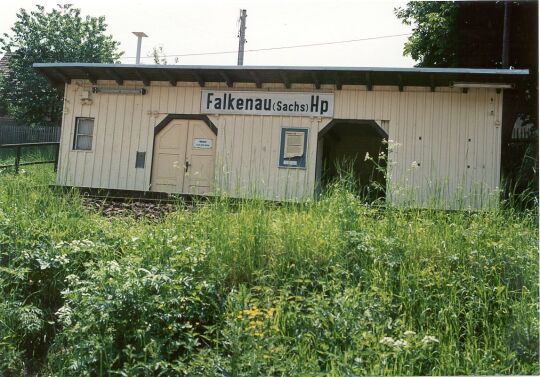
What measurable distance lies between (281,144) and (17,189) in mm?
5987

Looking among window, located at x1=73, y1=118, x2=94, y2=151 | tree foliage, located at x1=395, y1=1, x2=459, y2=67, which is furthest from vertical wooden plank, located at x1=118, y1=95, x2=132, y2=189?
tree foliage, located at x1=395, y1=1, x2=459, y2=67

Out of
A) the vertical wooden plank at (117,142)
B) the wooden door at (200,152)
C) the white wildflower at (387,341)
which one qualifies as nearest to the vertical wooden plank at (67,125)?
the vertical wooden plank at (117,142)

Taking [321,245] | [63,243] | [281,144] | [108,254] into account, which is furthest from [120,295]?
[281,144]

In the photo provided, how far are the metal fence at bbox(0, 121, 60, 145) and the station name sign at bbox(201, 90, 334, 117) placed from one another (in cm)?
441

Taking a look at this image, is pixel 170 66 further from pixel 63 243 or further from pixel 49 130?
pixel 63 243

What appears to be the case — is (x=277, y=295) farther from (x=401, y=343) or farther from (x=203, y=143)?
(x=203, y=143)

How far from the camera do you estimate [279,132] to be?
37.6 feet

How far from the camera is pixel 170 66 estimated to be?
36.8 ft

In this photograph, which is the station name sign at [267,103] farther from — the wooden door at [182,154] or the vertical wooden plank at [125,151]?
the vertical wooden plank at [125,151]

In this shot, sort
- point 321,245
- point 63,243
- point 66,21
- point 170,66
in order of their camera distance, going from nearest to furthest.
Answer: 1. point 321,245
2. point 63,243
3. point 66,21
4. point 170,66

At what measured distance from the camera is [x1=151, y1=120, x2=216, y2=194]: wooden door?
39.4 feet

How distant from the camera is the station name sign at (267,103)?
1138 cm

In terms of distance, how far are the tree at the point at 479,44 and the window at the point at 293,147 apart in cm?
319

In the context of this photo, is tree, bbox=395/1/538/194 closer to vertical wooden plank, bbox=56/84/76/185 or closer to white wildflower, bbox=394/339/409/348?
white wildflower, bbox=394/339/409/348
